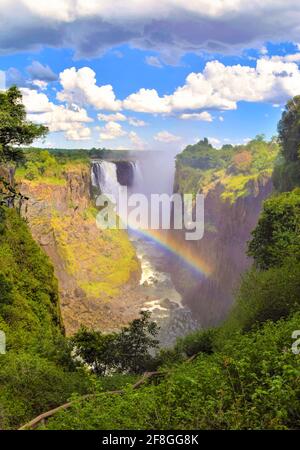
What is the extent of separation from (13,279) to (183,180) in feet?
292

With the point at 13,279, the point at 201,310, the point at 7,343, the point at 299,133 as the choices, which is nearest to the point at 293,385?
the point at 7,343

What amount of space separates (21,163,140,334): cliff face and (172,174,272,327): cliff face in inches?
424

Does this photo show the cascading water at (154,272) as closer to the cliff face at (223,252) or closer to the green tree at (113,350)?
the cliff face at (223,252)

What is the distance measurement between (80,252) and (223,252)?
24.7 m

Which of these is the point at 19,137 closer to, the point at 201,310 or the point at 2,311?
the point at 2,311

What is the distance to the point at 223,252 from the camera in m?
74.2

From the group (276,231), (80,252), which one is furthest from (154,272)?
(276,231)

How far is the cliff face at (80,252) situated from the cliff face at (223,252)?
35.3 feet

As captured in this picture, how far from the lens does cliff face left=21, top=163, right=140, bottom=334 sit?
6259 centimetres

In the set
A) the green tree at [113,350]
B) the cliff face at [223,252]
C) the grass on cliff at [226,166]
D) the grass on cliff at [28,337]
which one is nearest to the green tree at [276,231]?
the green tree at [113,350]

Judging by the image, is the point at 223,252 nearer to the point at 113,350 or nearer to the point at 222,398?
the point at 113,350

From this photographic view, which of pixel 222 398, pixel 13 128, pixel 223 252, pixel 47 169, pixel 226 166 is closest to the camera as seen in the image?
pixel 222 398

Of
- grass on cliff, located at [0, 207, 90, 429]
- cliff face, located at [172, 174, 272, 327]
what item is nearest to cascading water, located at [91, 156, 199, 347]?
cliff face, located at [172, 174, 272, 327]

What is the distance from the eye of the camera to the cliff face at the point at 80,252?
2464 inches
